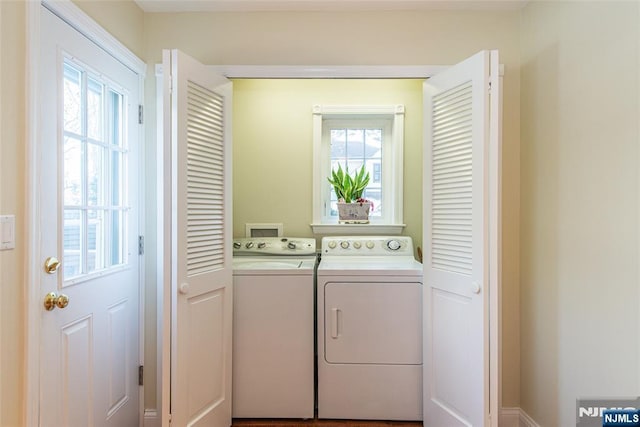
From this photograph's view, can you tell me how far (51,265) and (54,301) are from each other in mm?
142

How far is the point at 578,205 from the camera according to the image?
1595mm

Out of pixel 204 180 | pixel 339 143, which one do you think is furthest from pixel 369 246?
pixel 204 180

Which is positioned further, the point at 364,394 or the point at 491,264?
the point at 364,394

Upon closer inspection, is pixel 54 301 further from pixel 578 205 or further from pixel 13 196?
pixel 578 205

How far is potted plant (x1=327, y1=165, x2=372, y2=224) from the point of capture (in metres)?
2.81

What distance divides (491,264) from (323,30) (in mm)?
1569

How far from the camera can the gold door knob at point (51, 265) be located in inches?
53.6

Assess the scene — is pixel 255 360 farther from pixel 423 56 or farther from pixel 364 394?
pixel 423 56

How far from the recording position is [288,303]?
216cm

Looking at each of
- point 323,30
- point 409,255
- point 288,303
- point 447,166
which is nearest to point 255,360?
point 288,303

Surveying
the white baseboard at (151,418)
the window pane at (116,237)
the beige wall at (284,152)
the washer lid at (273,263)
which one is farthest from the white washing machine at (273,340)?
the beige wall at (284,152)

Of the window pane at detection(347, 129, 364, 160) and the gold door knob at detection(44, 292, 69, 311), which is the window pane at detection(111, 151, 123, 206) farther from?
the window pane at detection(347, 129, 364, 160)

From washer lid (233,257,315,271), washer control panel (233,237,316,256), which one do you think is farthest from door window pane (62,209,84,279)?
washer control panel (233,237,316,256)

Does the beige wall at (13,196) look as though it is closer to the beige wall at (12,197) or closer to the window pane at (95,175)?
the beige wall at (12,197)
